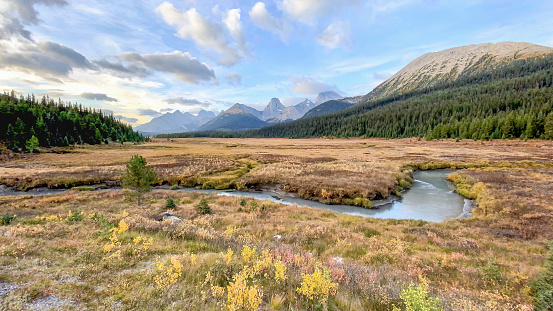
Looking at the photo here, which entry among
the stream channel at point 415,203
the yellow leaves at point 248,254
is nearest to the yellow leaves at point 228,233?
the yellow leaves at point 248,254

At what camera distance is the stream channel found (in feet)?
78.5

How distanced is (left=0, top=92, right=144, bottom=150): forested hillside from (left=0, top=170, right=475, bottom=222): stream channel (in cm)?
5956

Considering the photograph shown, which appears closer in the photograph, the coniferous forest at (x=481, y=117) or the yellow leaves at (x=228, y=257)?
the yellow leaves at (x=228, y=257)

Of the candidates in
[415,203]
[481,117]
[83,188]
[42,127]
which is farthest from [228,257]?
[481,117]

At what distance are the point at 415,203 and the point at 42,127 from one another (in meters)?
118

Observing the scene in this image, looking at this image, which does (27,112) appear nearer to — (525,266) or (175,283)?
(175,283)

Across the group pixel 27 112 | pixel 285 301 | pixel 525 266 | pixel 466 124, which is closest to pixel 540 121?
pixel 466 124

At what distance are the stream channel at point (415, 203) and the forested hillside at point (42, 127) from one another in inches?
2345

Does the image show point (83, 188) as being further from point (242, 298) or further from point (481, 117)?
point (481, 117)

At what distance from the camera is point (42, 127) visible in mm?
83250

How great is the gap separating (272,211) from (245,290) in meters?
17.1

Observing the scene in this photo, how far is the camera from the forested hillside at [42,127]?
72375mm

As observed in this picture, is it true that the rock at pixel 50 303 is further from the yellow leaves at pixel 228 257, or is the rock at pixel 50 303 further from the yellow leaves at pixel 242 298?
the yellow leaves at pixel 228 257

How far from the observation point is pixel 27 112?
86.6 m
